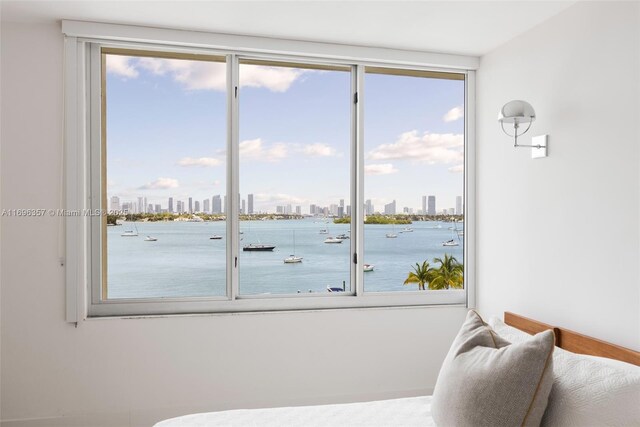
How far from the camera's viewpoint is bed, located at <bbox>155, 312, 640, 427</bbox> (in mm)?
1709

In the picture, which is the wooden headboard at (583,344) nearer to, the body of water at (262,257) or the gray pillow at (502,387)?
the gray pillow at (502,387)

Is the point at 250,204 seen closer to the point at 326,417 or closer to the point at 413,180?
the point at 413,180

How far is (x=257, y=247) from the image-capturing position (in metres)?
3.44

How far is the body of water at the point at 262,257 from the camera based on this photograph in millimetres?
3289

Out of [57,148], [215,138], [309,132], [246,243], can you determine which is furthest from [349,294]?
[57,148]

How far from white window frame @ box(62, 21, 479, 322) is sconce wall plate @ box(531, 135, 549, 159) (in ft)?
2.31

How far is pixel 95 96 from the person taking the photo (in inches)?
126

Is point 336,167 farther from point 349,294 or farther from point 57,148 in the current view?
point 57,148

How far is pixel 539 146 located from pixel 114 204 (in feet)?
8.44

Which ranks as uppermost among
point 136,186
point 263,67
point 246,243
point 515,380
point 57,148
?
point 263,67

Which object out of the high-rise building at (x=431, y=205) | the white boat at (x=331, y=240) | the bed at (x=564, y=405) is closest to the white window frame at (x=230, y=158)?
the white boat at (x=331, y=240)

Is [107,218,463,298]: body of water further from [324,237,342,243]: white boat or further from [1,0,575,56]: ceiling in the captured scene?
[1,0,575,56]: ceiling

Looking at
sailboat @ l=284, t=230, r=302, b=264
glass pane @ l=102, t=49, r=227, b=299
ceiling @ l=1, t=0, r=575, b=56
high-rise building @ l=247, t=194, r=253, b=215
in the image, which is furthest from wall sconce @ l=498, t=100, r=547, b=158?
glass pane @ l=102, t=49, r=227, b=299

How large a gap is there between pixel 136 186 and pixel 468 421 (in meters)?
2.42
